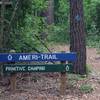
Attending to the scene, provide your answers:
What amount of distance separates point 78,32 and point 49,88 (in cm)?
236

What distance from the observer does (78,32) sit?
37.6 feet

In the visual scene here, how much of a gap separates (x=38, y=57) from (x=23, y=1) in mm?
2441

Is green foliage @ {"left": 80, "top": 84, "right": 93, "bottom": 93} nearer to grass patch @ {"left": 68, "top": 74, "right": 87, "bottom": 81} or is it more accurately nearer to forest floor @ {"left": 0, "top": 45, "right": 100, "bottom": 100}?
forest floor @ {"left": 0, "top": 45, "right": 100, "bottom": 100}

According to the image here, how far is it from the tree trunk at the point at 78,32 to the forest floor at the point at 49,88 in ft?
1.52

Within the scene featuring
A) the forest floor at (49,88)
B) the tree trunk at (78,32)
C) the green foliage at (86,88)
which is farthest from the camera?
the tree trunk at (78,32)

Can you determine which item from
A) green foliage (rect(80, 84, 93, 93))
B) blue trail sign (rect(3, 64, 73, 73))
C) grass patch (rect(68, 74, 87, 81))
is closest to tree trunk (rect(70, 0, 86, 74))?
grass patch (rect(68, 74, 87, 81))

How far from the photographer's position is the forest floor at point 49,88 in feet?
29.9

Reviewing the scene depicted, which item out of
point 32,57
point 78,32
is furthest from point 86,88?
point 78,32

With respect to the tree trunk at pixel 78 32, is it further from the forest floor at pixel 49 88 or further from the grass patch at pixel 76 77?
the forest floor at pixel 49 88

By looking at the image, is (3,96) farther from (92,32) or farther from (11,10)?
(92,32)

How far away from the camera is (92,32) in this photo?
28.4 metres

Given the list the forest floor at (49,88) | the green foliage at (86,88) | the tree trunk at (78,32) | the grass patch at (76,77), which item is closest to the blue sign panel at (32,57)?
the forest floor at (49,88)

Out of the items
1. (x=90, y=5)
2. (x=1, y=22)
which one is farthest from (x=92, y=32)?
(x=1, y=22)

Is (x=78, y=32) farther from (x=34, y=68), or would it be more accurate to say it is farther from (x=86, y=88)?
(x=34, y=68)
